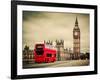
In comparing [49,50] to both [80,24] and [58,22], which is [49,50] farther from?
[80,24]

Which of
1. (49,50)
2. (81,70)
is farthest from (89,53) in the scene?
(49,50)

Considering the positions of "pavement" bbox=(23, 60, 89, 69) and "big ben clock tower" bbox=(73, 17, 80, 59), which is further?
"big ben clock tower" bbox=(73, 17, 80, 59)

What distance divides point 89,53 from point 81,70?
20 cm

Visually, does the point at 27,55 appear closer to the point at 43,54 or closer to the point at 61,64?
the point at 43,54

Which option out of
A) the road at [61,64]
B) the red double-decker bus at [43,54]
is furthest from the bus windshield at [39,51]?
the road at [61,64]

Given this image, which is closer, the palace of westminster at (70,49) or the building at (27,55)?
the building at (27,55)

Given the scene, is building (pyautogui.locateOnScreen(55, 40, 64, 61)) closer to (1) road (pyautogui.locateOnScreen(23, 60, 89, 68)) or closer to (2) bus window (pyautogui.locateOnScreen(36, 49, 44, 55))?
(1) road (pyautogui.locateOnScreen(23, 60, 89, 68))

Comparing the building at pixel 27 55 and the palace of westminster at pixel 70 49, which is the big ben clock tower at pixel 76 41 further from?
the building at pixel 27 55

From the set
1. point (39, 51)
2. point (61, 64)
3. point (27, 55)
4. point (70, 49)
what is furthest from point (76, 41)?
point (27, 55)

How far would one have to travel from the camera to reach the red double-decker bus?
199 centimetres

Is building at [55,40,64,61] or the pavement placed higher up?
building at [55,40,64,61]

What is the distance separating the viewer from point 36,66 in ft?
6.51

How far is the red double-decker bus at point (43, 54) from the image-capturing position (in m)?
1.99

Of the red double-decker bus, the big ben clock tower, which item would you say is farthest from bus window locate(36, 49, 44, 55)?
the big ben clock tower
